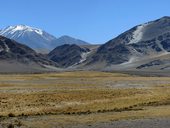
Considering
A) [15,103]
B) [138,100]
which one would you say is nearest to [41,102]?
[15,103]

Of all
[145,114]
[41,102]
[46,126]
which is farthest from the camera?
[41,102]

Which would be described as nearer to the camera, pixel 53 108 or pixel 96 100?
pixel 53 108

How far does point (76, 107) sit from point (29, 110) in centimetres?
619

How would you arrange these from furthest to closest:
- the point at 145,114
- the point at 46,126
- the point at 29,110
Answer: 1. the point at 29,110
2. the point at 145,114
3. the point at 46,126

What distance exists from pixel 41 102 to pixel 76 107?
5898 millimetres

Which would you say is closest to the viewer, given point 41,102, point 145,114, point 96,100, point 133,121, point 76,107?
point 133,121

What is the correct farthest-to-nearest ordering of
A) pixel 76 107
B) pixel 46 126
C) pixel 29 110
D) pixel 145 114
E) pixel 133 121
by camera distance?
pixel 76 107 → pixel 29 110 → pixel 145 114 → pixel 133 121 → pixel 46 126

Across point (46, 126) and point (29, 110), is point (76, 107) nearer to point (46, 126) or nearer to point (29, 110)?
point (29, 110)

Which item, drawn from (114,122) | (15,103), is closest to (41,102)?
(15,103)

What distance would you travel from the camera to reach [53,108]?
173 ft

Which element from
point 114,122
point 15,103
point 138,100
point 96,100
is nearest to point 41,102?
point 15,103

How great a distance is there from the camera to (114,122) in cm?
4022

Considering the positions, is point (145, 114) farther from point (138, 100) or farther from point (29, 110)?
point (138, 100)

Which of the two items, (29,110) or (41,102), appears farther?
(41,102)
